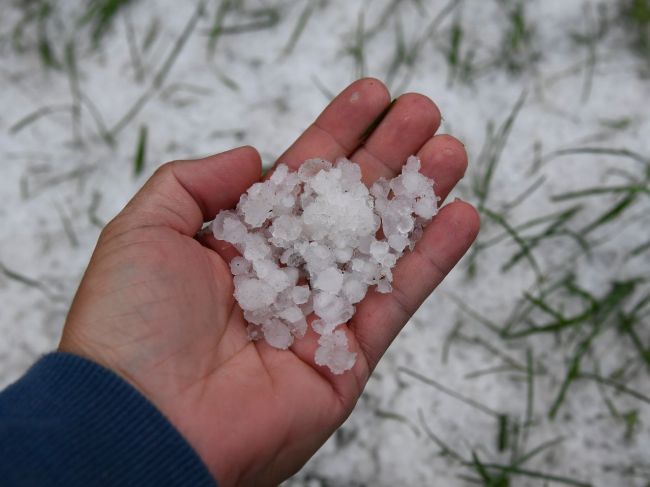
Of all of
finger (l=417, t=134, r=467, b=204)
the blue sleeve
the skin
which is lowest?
the blue sleeve

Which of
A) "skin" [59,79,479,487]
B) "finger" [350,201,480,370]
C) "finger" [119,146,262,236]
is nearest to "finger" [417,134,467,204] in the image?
"skin" [59,79,479,487]

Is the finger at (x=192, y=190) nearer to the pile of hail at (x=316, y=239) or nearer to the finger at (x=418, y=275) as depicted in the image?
the pile of hail at (x=316, y=239)

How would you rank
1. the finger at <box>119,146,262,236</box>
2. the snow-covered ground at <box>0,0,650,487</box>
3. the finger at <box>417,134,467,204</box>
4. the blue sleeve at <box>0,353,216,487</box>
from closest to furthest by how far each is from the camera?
the blue sleeve at <box>0,353,216,487</box> < the finger at <box>119,146,262,236</box> < the finger at <box>417,134,467,204</box> < the snow-covered ground at <box>0,0,650,487</box>

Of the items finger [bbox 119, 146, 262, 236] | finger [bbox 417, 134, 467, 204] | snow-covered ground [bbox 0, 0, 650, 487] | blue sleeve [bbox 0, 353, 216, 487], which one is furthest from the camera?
snow-covered ground [bbox 0, 0, 650, 487]

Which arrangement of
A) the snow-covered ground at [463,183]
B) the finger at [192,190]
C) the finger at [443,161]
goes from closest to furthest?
the finger at [192,190] < the finger at [443,161] < the snow-covered ground at [463,183]

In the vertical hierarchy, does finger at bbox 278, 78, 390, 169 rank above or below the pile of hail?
above

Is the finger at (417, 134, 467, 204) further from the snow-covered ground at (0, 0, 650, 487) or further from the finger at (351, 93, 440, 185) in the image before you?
the snow-covered ground at (0, 0, 650, 487)

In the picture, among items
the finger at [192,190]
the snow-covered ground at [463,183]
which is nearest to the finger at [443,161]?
the snow-covered ground at [463,183]

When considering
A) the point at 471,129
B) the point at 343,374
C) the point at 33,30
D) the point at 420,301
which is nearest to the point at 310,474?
the point at 343,374
